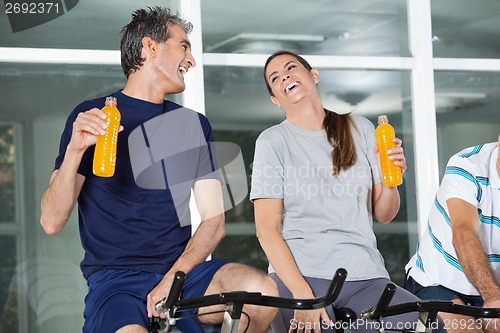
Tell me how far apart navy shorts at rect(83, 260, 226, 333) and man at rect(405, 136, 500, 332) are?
75cm

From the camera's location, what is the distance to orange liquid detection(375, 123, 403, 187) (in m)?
2.50

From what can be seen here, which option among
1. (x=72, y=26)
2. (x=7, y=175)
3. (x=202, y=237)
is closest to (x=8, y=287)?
(x=7, y=175)

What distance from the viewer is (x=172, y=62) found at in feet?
8.68

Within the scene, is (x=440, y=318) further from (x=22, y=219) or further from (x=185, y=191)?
(x=22, y=219)

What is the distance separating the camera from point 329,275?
8.39ft

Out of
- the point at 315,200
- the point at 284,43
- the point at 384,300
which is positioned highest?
the point at 284,43

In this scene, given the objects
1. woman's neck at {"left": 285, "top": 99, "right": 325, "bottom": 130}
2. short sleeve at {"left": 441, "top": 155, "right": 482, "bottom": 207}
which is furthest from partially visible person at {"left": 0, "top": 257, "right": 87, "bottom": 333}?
short sleeve at {"left": 441, "top": 155, "right": 482, "bottom": 207}

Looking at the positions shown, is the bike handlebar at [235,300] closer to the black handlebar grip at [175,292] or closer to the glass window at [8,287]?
the black handlebar grip at [175,292]

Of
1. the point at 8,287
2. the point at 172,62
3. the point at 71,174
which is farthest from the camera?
the point at 8,287

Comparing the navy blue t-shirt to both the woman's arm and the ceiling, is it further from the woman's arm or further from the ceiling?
the ceiling

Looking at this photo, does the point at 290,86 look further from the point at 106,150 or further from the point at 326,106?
the point at 326,106

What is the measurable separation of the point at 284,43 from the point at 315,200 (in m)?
1.76

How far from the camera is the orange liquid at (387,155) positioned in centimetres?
250

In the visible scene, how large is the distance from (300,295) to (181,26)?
940 mm
